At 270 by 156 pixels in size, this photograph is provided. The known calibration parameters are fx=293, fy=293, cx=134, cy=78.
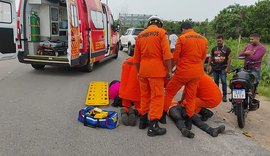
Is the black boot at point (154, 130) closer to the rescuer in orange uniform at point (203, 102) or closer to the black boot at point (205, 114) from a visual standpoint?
the rescuer in orange uniform at point (203, 102)

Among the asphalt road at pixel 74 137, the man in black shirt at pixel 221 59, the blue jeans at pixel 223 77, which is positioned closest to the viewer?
the asphalt road at pixel 74 137

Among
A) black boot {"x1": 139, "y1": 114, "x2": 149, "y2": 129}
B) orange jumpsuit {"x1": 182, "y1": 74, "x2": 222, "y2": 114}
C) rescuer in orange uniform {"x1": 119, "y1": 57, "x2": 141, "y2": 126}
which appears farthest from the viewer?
rescuer in orange uniform {"x1": 119, "y1": 57, "x2": 141, "y2": 126}

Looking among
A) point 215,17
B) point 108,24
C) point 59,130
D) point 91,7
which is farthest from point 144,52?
point 215,17

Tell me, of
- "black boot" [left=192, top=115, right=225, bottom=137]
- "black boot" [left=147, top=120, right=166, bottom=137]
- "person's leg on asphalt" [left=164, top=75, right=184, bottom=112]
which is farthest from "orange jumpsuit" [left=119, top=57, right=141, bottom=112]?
"black boot" [left=192, top=115, right=225, bottom=137]

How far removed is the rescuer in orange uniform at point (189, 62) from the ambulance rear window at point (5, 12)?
3481 millimetres

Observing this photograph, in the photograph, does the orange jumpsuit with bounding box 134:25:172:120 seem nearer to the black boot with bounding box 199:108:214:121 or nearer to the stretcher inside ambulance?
the black boot with bounding box 199:108:214:121

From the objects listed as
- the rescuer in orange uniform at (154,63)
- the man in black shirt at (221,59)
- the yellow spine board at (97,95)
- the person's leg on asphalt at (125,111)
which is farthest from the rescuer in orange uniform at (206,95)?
the yellow spine board at (97,95)

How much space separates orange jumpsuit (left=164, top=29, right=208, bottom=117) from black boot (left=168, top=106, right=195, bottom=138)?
0.62 ft

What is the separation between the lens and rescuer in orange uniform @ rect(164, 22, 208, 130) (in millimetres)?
4859

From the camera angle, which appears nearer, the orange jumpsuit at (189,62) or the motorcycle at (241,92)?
the orange jumpsuit at (189,62)

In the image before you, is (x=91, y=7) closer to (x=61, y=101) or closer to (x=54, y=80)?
(x=54, y=80)

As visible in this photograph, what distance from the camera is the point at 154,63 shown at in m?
4.66

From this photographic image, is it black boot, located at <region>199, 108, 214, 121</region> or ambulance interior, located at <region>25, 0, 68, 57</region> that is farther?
ambulance interior, located at <region>25, 0, 68, 57</region>

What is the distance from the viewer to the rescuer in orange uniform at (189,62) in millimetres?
4859
